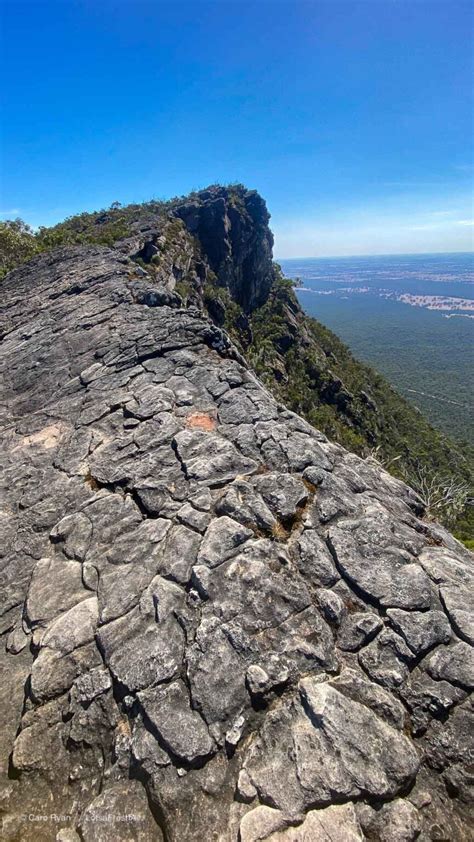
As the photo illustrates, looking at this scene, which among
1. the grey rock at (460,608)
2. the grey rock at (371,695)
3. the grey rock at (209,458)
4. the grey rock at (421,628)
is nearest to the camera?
the grey rock at (371,695)

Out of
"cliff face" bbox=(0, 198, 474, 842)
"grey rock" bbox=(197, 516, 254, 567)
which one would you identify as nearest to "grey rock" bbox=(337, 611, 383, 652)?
"cliff face" bbox=(0, 198, 474, 842)

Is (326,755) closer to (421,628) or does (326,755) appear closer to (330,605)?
(330,605)

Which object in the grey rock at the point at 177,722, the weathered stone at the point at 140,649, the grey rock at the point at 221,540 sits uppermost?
the grey rock at the point at 221,540

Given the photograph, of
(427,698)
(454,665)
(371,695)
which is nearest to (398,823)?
(371,695)

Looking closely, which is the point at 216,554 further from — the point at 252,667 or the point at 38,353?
the point at 38,353

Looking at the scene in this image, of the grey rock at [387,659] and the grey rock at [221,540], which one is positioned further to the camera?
the grey rock at [221,540]

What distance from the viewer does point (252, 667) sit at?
603cm

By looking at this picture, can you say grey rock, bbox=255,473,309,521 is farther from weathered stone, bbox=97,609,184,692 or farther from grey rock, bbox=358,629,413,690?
weathered stone, bbox=97,609,184,692

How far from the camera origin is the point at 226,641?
633cm

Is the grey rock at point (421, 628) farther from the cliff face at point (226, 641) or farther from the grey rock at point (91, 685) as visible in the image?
the grey rock at point (91, 685)

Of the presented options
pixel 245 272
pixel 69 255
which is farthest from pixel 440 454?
pixel 69 255

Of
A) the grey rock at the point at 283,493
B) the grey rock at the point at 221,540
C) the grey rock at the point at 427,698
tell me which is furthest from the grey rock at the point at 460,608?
the grey rock at the point at 221,540

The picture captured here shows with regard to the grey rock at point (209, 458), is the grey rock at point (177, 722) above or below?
below

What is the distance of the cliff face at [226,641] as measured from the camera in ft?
16.3
